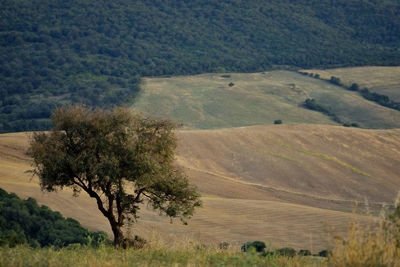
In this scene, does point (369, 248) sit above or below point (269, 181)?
above

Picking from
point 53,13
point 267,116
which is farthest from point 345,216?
point 53,13

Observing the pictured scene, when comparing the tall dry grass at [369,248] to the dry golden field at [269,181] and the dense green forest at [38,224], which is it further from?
the dry golden field at [269,181]

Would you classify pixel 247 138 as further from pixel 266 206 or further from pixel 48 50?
pixel 48 50

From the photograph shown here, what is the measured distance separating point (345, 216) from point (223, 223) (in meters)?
8.90

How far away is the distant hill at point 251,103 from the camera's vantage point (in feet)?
332

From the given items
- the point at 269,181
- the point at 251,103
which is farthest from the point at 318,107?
the point at 269,181

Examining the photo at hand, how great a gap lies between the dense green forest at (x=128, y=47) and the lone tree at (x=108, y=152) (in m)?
85.0

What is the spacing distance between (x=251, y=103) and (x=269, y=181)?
53.8 meters

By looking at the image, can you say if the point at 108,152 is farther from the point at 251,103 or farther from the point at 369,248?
the point at 251,103

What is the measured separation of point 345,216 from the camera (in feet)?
134

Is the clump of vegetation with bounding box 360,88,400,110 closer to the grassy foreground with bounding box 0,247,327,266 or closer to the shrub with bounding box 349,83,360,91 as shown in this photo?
the shrub with bounding box 349,83,360,91

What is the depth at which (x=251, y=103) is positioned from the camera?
110 m

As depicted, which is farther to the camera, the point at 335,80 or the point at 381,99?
the point at 335,80

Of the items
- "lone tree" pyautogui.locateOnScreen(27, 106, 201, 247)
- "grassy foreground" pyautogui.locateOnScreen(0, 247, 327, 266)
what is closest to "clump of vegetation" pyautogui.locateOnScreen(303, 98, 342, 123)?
"lone tree" pyautogui.locateOnScreen(27, 106, 201, 247)
